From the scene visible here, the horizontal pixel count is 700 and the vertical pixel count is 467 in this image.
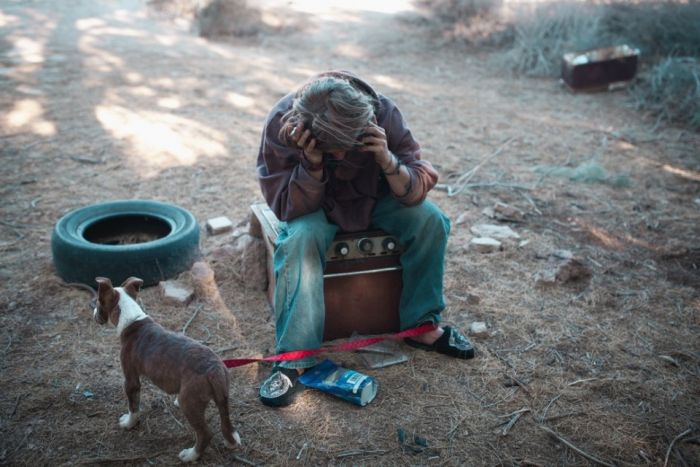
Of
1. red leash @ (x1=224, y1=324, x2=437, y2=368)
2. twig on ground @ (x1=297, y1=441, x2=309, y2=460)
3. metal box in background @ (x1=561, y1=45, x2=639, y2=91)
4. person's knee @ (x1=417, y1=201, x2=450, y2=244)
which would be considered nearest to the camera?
twig on ground @ (x1=297, y1=441, x2=309, y2=460)

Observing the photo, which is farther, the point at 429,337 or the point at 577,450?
the point at 429,337

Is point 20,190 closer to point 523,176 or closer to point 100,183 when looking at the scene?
point 100,183

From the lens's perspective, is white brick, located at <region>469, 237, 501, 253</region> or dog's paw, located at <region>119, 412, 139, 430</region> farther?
white brick, located at <region>469, 237, 501, 253</region>

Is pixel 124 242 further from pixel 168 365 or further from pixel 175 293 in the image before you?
pixel 168 365

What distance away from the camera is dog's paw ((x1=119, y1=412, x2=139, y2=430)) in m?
2.51

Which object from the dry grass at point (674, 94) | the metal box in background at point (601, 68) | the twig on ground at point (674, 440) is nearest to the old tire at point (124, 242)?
the twig on ground at point (674, 440)

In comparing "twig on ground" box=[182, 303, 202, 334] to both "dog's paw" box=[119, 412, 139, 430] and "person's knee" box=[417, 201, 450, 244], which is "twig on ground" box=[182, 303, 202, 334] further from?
"person's knee" box=[417, 201, 450, 244]

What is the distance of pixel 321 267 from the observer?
286cm

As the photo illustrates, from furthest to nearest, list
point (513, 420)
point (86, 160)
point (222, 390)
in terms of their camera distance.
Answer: point (86, 160) < point (513, 420) < point (222, 390)

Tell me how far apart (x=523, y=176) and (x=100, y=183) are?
3.97m

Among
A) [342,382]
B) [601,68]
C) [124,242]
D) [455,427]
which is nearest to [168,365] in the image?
[342,382]

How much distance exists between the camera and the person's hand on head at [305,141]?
8.42 feet

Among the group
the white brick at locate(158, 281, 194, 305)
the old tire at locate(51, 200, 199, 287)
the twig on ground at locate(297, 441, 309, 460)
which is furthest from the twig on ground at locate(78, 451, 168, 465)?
the old tire at locate(51, 200, 199, 287)

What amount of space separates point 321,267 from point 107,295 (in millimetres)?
993
